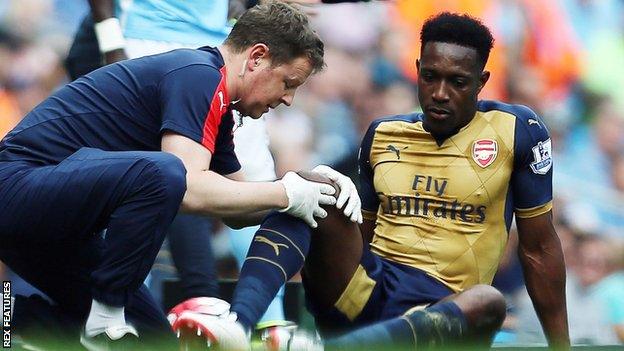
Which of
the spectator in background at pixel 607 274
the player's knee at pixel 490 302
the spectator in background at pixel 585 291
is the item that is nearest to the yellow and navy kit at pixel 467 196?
the player's knee at pixel 490 302

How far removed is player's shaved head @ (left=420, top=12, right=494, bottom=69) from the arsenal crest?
0.27 meters

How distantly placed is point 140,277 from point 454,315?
2.84 feet

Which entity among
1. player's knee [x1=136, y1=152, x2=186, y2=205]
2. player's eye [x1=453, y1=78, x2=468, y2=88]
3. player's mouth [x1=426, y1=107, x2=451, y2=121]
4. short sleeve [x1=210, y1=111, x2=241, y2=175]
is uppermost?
player's eye [x1=453, y1=78, x2=468, y2=88]

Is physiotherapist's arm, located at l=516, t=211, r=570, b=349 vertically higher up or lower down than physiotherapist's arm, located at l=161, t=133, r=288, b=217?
lower down

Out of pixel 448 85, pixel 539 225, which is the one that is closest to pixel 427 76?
pixel 448 85

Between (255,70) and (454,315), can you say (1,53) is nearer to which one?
(255,70)

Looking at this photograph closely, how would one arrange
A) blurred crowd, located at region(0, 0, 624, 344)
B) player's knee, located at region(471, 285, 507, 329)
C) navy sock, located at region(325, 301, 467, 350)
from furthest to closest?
blurred crowd, located at region(0, 0, 624, 344), player's knee, located at region(471, 285, 507, 329), navy sock, located at region(325, 301, 467, 350)

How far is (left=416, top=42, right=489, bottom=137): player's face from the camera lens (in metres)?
4.07

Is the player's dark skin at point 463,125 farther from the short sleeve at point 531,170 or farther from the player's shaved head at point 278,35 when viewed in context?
the player's shaved head at point 278,35

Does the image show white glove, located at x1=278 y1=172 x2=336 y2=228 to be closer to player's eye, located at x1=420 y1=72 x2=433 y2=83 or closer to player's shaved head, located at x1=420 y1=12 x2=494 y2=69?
player's eye, located at x1=420 y1=72 x2=433 y2=83

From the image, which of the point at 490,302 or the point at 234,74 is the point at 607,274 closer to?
the point at 490,302

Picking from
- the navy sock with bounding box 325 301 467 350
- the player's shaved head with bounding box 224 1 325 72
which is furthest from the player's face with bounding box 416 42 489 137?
the navy sock with bounding box 325 301 467 350

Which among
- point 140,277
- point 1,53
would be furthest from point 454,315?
point 1,53

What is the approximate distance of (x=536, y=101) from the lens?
19.4ft
